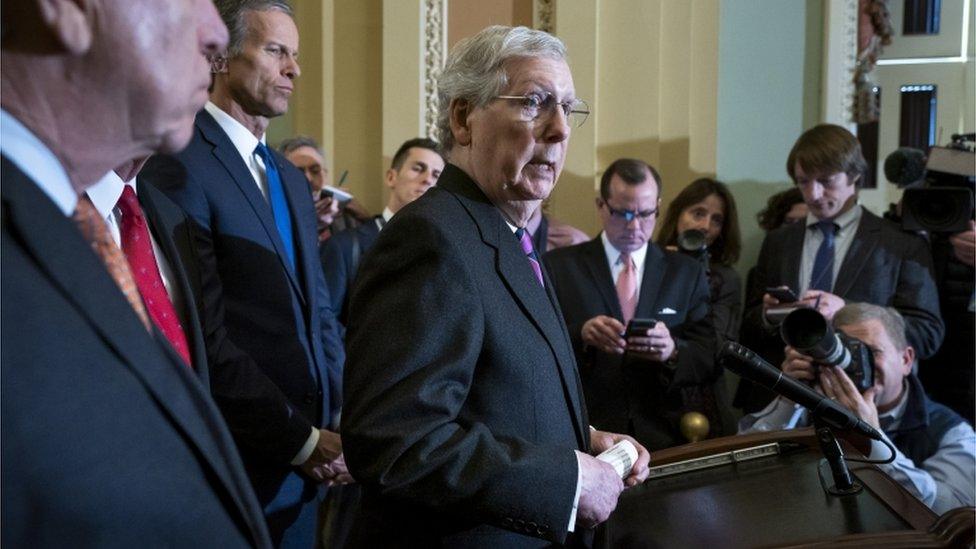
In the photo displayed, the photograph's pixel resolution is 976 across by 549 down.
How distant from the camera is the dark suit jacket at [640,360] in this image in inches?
128

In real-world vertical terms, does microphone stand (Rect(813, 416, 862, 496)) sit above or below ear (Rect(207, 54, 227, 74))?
below

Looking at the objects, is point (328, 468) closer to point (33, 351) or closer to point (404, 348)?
point (404, 348)

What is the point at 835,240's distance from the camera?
12.2 feet

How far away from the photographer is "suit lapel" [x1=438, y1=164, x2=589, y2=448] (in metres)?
1.68

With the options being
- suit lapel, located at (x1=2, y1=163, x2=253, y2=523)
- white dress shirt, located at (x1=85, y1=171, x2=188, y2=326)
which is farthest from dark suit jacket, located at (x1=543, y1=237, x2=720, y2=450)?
suit lapel, located at (x1=2, y1=163, x2=253, y2=523)

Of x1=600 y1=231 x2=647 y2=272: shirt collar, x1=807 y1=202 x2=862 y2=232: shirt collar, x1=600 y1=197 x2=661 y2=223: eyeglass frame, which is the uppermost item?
x1=600 y1=197 x2=661 y2=223: eyeglass frame

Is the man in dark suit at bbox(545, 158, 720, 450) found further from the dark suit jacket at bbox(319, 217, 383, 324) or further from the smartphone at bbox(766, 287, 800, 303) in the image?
the dark suit jacket at bbox(319, 217, 383, 324)

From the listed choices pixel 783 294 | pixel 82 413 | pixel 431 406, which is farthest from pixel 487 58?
pixel 783 294

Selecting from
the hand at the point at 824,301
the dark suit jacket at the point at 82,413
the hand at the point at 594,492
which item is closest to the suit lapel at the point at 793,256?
the hand at the point at 824,301

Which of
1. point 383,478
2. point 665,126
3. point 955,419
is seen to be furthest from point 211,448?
point 665,126

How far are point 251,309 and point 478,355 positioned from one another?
2.65ft

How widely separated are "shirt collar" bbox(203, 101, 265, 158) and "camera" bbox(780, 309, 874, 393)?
121 cm

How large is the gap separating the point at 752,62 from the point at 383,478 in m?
3.91

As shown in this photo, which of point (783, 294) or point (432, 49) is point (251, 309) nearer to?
point (783, 294)
